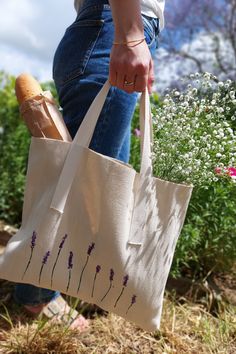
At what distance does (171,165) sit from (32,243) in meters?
0.46

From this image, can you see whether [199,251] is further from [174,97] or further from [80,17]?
[80,17]

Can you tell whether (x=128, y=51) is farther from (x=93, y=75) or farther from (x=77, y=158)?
(x=77, y=158)

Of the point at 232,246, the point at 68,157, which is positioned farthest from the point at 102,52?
the point at 232,246

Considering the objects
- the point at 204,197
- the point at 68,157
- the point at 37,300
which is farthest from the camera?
the point at 204,197

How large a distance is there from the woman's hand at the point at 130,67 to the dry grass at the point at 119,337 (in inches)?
38.0

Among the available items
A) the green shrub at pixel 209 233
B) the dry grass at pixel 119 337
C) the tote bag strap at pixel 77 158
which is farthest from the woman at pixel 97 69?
the green shrub at pixel 209 233

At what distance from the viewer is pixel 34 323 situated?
2.03 m

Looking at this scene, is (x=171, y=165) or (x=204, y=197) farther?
(x=204, y=197)

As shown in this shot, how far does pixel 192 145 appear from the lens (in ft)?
4.56

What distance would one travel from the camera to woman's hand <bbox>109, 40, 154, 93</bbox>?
1356mm

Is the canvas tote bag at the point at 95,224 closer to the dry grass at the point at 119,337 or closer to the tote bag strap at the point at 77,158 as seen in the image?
the tote bag strap at the point at 77,158

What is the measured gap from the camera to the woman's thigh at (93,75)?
1.56 m

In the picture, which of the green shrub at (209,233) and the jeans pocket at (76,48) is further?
the green shrub at (209,233)

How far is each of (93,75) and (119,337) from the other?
1063 millimetres
